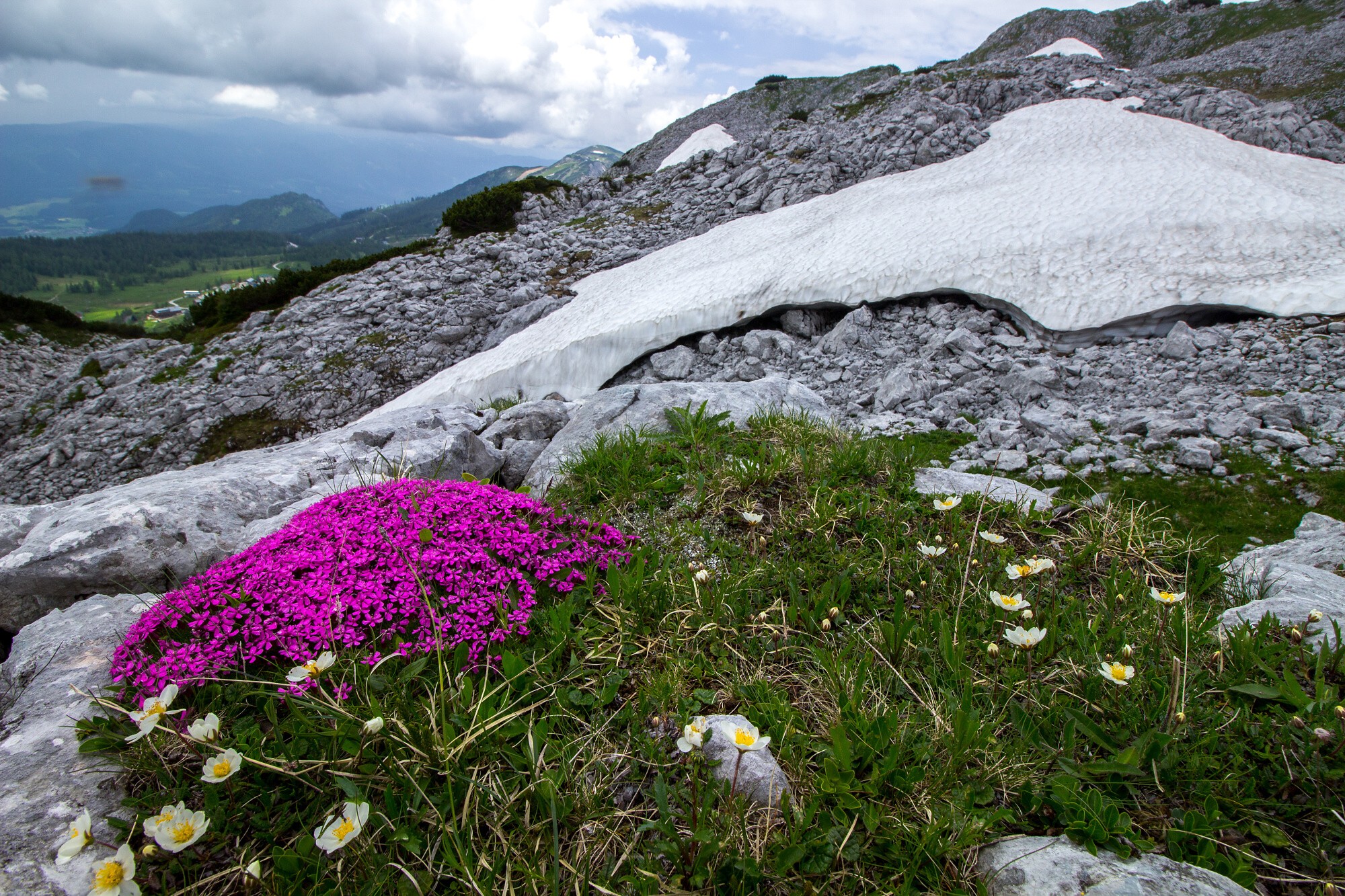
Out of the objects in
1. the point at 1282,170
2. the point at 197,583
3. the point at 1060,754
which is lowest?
the point at 1060,754

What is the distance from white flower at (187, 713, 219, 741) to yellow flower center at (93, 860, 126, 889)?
0.44 metres

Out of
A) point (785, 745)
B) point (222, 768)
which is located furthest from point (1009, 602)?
point (222, 768)

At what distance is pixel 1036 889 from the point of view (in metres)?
2.16

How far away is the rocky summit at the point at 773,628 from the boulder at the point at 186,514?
0.11ft

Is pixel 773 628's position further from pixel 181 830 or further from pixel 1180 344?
pixel 1180 344

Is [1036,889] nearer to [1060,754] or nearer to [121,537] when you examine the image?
[1060,754]

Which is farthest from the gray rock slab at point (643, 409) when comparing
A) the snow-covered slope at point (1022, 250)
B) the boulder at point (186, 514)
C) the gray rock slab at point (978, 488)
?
the snow-covered slope at point (1022, 250)

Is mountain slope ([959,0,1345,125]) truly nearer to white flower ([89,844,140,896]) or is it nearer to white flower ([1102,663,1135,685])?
white flower ([1102,663,1135,685])

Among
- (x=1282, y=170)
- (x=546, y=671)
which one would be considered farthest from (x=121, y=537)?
(x=1282, y=170)

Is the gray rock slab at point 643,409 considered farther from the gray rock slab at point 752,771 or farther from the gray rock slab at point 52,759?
the gray rock slab at point 752,771

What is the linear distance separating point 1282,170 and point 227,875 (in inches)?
888

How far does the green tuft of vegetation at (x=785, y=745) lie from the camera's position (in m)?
2.30

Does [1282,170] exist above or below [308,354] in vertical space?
above

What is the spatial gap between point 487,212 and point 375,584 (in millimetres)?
25535
